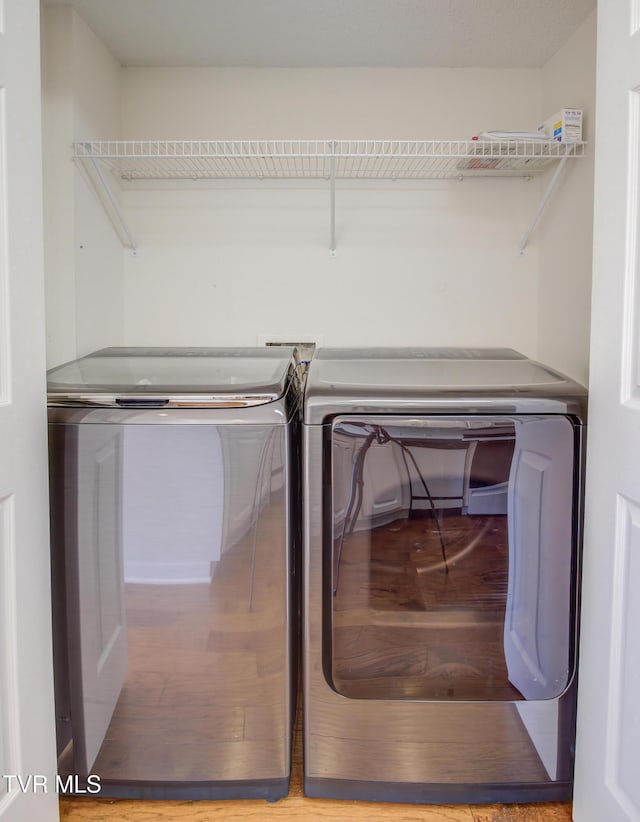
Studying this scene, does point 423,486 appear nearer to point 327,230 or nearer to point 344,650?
point 344,650

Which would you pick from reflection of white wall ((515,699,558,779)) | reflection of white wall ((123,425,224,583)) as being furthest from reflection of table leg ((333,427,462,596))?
reflection of white wall ((515,699,558,779))

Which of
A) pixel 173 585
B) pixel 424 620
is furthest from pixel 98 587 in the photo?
pixel 424 620

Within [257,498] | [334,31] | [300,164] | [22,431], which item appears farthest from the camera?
[300,164]

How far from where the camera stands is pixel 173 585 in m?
1.29

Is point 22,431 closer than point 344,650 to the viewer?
Yes

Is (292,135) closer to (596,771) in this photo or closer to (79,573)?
(79,573)

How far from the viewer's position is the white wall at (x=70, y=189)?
1.76m

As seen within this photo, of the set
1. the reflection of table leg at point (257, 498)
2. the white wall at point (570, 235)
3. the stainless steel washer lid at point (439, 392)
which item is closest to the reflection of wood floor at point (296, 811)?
the reflection of table leg at point (257, 498)

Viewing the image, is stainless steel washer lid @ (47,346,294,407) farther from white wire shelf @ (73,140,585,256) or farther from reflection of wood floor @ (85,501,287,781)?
white wire shelf @ (73,140,585,256)

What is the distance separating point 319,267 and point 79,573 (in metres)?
1.31

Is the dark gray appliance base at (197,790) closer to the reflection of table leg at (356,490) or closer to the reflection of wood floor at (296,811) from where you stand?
the reflection of wood floor at (296,811)

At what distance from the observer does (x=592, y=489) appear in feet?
4.00

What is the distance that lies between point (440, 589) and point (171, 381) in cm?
74

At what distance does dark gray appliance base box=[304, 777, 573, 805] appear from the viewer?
1335 millimetres
